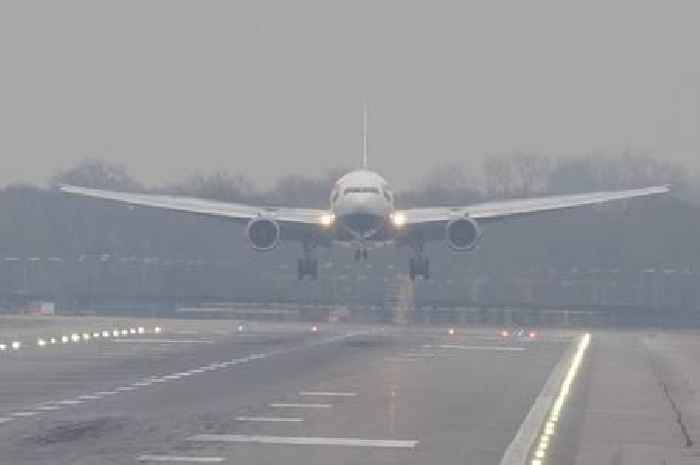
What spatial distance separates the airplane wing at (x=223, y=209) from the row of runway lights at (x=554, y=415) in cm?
1910

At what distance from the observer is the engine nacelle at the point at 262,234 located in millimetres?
66312

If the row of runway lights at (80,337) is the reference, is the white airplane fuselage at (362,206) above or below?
above

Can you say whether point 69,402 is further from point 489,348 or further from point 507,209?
point 507,209

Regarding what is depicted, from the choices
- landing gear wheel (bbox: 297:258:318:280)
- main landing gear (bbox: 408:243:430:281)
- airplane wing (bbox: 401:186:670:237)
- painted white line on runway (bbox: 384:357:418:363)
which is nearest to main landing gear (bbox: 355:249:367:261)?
airplane wing (bbox: 401:186:670:237)

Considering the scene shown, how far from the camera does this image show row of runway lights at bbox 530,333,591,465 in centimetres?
2206

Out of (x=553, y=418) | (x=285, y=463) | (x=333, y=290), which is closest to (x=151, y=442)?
(x=285, y=463)

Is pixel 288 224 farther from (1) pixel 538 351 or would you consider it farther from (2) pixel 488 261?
(2) pixel 488 261

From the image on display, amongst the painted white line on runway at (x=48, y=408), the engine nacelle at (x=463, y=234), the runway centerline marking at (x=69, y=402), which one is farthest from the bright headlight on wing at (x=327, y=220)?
the painted white line on runway at (x=48, y=408)

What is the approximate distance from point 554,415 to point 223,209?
44.9 meters

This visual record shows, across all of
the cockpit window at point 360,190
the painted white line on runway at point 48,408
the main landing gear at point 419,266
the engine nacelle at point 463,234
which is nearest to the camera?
the painted white line on runway at point 48,408

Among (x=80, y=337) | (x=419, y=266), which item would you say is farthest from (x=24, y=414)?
(x=419, y=266)

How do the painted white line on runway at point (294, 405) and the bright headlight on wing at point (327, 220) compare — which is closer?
the painted white line on runway at point (294, 405)

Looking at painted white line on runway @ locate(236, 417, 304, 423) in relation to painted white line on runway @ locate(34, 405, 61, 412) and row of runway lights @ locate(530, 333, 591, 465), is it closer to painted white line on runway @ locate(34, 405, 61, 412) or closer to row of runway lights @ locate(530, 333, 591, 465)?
painted white line on runway @ locate(34, 405, 61, 412)

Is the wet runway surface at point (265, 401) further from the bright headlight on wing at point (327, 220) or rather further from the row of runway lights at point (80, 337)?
the bright headlight on wing at point (327, 220)
